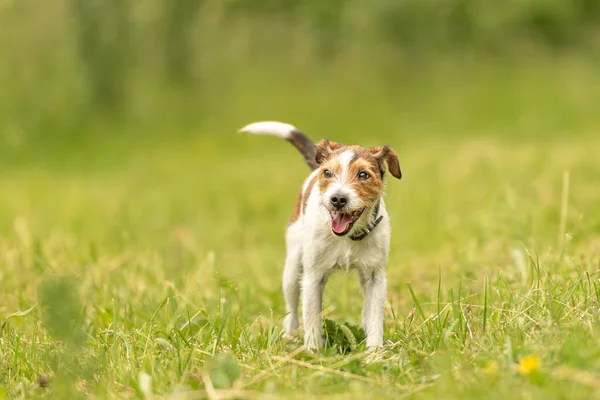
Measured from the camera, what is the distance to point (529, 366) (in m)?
3.07

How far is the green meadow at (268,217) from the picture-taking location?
3.46 metres

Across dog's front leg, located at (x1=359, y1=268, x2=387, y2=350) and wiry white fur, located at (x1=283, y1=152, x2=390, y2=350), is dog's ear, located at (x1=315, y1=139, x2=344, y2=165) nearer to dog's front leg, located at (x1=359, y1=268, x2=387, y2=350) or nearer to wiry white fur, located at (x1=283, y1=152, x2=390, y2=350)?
wiry white fur, located at (x1=283, y1=152, x2=390, y2=350)

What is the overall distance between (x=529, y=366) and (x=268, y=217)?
7195mm

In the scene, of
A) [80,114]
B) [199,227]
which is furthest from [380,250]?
[80,114]

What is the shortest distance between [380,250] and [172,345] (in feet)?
3.96

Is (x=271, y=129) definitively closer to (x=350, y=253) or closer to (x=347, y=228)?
(x=350, y=253)

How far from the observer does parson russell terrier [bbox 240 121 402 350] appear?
4.31 metres

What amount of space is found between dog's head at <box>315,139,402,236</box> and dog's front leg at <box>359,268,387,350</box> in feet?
1.11

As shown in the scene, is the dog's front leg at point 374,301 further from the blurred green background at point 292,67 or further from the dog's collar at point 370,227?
the blurred green background at point 292,67

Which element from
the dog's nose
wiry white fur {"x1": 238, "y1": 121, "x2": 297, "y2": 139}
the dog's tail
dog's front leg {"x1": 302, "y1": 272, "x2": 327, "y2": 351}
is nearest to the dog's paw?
dog's front leg {"x1": 302, "y1": 272, "x2": 327, "y2": 351}

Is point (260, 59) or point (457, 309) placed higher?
point (260, 59)

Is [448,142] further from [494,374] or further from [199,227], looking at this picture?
[494,374]

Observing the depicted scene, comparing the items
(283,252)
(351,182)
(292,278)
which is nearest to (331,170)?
(351,182)

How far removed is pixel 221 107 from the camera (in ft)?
54.3
